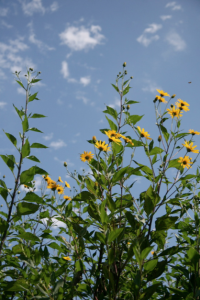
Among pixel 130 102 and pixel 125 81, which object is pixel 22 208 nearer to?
pixel 130 102

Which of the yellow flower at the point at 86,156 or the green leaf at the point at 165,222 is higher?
the yellow flower at the point at 86,156

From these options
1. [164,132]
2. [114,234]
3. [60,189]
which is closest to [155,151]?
[164,132]

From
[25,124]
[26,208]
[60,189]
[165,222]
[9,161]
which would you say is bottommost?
[165,222]

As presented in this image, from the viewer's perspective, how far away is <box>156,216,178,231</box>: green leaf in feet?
5.41

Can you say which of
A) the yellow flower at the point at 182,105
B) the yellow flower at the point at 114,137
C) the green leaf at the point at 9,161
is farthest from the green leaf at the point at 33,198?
the yellow flower at the point at 182,105

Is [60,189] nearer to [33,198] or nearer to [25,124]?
[25,124]

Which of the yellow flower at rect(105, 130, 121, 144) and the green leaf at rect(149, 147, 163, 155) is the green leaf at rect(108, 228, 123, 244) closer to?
the yellow flower at rect(105, 130, 121, 144)

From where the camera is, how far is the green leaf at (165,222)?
165 centimetres

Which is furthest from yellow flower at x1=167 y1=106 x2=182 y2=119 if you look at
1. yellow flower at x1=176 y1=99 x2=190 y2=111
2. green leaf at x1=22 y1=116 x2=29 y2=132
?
green leaf at x1=22 y1=116 x2=29 y2=132

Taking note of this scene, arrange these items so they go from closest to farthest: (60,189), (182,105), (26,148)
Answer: (26,148) → (182,105) → (60,189)

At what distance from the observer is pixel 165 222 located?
167 centimetres

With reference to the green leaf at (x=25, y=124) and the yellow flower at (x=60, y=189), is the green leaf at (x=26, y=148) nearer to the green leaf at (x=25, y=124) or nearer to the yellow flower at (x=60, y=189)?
the green leaf at (x=25, y=124)

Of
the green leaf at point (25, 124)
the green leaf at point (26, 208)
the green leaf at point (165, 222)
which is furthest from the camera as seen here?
the green leaf at point (25, 124)

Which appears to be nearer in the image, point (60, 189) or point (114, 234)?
point (114, 234)
